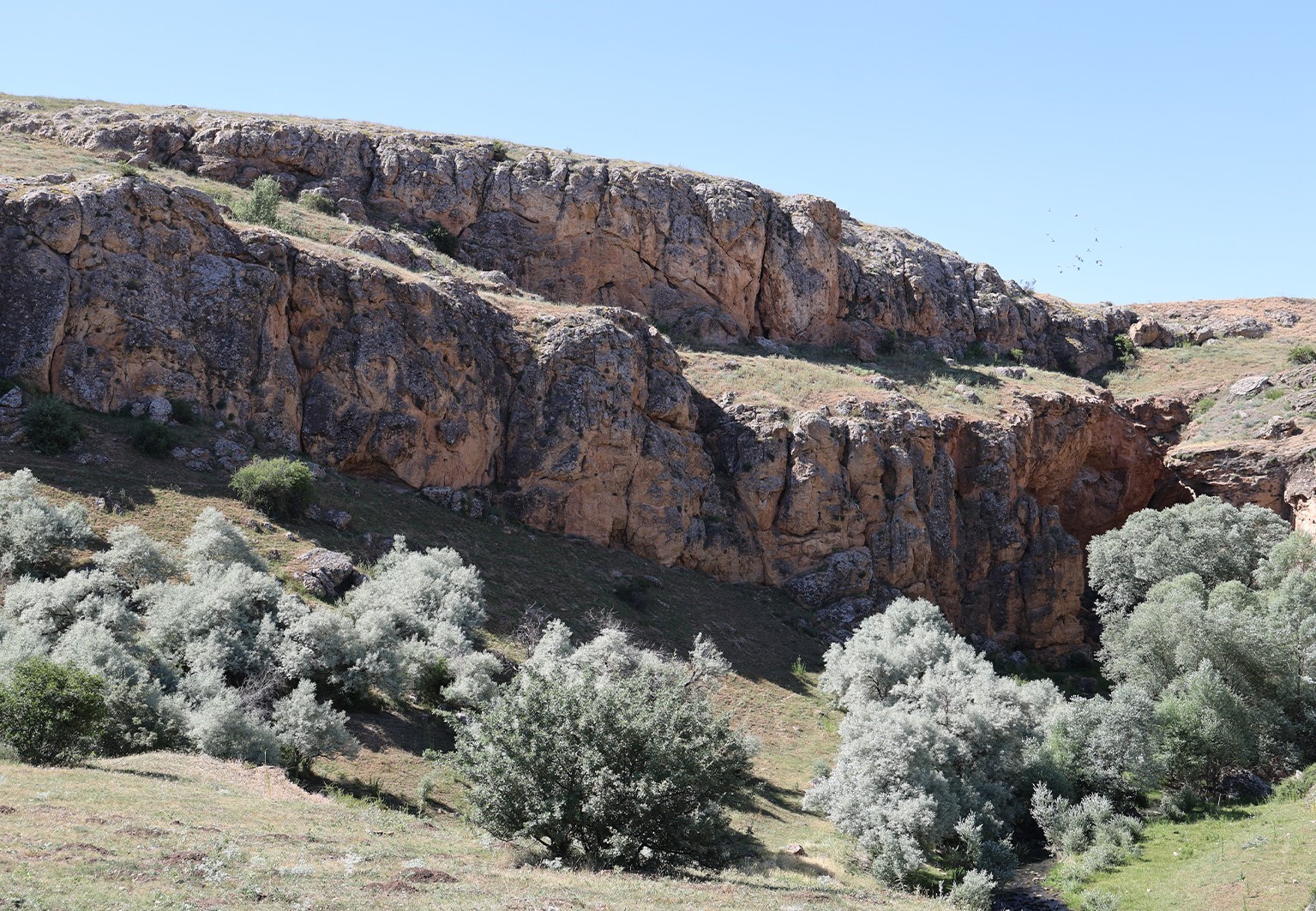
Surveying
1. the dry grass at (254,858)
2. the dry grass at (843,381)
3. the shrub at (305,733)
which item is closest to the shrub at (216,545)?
the shrub at (305,733)

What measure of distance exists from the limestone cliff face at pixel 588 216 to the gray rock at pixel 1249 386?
16270 mm

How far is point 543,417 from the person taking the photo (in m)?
40.5

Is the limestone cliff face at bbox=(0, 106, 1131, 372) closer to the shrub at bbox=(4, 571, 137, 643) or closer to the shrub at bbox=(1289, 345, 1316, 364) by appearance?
the shrub at bbox=(1289, 345, 1316, 364)

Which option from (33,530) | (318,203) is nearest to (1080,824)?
(33,530)

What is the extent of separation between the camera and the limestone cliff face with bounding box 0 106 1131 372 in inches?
2089

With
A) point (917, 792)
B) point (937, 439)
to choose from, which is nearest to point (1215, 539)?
point (937, 439)

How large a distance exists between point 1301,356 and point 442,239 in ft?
175

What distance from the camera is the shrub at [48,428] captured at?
98.3 ft

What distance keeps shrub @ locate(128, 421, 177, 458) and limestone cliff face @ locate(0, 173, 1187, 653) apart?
181cm

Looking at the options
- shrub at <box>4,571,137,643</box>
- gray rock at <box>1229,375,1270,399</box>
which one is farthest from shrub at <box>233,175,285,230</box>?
gray rock at <box>1229,375,1270,399</box>

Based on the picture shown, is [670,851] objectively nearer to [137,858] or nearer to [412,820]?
[412,820]

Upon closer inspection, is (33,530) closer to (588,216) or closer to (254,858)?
(254,858)

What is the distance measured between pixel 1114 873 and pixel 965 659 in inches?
325

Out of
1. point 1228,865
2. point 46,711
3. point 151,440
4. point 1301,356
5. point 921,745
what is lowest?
point 1228,865
